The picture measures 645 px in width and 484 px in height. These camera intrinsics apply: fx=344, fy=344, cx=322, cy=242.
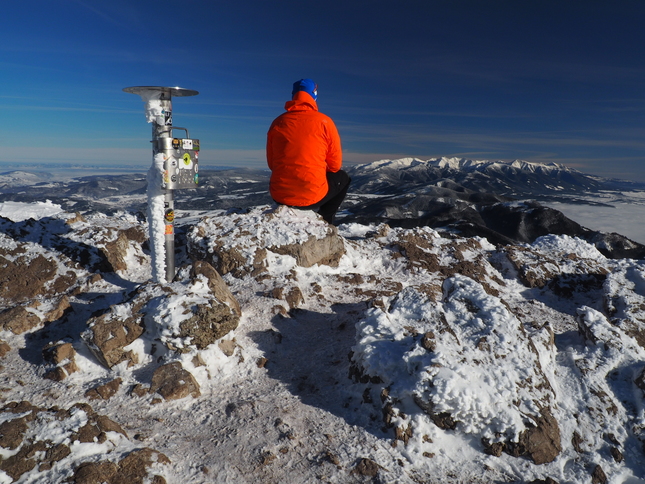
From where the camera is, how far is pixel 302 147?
7.97 metres

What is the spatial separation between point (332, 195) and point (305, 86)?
2.98m

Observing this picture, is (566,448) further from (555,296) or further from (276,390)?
(555,296)

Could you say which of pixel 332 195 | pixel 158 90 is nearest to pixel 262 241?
pixel 332 195

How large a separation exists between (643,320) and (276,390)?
8.53m

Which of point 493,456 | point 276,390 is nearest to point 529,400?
point 493,456

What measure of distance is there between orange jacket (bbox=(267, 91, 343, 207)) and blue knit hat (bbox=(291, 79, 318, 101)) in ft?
0.38

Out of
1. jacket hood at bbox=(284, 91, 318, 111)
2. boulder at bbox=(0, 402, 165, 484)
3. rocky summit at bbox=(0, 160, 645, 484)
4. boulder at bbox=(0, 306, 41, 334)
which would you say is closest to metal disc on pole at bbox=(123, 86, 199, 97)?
jacket hood at bbox=(284, 91, 318, 111)

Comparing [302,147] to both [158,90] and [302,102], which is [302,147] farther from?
[158,90]

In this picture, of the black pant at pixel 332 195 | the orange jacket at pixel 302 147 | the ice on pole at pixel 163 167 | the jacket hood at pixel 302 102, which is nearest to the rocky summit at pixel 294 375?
the ice on pole at pixel 163 167

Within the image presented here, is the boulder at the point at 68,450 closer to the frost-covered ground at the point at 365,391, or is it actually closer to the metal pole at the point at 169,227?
the frost-covered ground at the point at 365,391

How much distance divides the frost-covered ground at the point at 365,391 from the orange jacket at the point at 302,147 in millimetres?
2383

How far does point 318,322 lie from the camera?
7.53 m

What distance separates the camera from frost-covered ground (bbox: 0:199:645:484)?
14.2 ft

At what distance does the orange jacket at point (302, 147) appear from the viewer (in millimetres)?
7840
